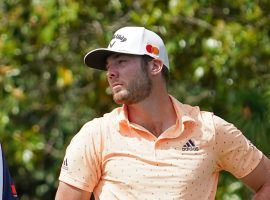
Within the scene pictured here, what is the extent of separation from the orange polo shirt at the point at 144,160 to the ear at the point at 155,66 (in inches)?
8.4

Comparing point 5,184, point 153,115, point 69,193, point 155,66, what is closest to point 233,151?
point 153,115

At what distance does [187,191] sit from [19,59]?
14.1ft

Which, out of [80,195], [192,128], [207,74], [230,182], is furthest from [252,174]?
[207,74]

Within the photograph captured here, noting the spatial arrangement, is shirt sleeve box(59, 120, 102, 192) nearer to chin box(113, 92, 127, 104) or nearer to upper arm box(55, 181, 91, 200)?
upper arm box(55, 181, 91, 200)

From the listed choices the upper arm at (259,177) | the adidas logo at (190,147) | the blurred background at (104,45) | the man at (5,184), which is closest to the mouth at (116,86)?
the adidas logo at (190,147)

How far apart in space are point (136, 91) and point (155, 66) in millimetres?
204

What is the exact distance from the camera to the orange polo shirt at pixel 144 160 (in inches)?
184

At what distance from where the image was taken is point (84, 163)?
4699mm

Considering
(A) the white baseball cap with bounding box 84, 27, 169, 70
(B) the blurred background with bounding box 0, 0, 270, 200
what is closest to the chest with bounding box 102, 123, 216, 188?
(A) the white baseball cap with bounding box 84, 27, 169, 70

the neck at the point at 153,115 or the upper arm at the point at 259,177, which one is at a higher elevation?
the neck at the point at 153,115

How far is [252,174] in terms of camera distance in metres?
5.05

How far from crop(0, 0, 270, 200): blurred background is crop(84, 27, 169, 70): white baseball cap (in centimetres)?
237

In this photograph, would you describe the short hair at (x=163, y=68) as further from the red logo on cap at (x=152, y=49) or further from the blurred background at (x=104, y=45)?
the blurred background at (x=104, y=45)

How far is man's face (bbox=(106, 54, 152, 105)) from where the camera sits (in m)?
4.80
